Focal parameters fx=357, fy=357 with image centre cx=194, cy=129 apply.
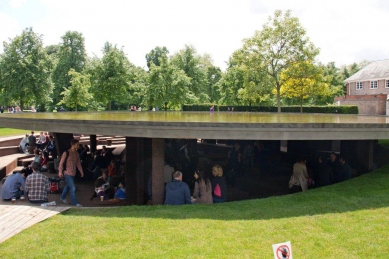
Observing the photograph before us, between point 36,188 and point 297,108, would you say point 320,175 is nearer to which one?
point 36,188

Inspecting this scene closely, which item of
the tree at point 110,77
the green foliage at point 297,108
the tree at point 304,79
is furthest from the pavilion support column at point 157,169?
the tree at point 110,77

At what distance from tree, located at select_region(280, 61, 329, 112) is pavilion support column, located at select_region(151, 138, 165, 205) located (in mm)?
21795

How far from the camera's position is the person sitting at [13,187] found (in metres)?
10.1

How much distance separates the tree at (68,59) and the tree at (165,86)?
24.9m

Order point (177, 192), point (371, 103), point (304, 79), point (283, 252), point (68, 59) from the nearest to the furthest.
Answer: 1. point (283, 252)
2. point (177, 192)
3. point (304, 79)
4. point (371, 103)
5. point (68, 59)

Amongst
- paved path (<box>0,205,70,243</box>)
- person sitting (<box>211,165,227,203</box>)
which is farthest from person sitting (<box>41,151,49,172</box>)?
person sitting (<box>211,165,227,203</box>)

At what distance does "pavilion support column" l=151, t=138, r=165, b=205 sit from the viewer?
32.2ft

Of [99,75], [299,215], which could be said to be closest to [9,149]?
[299,215]

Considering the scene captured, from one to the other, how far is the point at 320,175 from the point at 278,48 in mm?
20415

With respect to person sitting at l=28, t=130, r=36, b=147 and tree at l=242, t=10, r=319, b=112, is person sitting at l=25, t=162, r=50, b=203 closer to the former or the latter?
person sitting at l=28, t=130, r=36, b=147

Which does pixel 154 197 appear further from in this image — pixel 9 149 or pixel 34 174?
pixel 9 149

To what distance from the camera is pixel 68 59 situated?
5912 cm

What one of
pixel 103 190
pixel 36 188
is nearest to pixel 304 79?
pixel 103 190

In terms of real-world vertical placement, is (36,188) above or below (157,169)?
below
